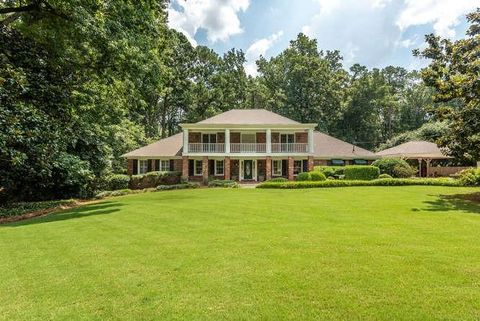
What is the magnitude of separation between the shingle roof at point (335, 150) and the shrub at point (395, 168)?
459 cm

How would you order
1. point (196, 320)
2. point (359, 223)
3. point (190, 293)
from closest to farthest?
point (196, 320), point (190, 293), point (359, 223)

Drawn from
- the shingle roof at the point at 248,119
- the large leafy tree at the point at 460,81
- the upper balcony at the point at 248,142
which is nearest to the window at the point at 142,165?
Answer: the upper balcony at the point at 248,142

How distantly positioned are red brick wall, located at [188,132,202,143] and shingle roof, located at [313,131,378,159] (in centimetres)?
1110

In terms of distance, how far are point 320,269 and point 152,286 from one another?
8.82 feet

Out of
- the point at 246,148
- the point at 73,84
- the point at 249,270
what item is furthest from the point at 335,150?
the point at 249,270

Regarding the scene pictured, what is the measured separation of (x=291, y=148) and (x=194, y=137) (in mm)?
8775

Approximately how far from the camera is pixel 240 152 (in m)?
29.7

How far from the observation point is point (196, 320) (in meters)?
4.11

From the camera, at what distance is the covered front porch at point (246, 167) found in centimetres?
3064

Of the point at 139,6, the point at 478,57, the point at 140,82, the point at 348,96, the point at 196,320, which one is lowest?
the point at 196,320

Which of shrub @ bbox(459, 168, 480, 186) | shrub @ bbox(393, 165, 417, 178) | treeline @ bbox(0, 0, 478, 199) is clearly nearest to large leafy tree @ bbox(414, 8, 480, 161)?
treeline @ bbox(0, 0, 478, 199)

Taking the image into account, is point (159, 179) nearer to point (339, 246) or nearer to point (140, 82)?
point (140, 82)

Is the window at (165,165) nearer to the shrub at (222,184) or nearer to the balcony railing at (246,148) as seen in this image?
the balcony railing at (246,148)

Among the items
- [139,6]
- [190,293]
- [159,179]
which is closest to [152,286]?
[190,293]
